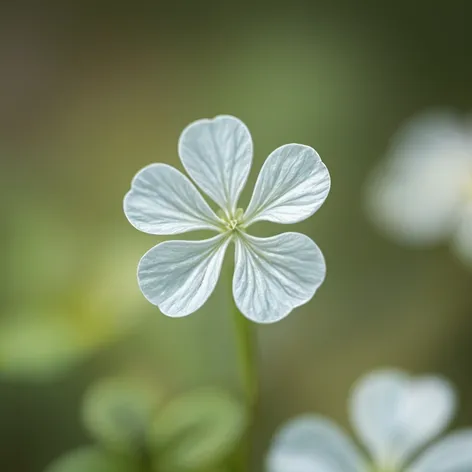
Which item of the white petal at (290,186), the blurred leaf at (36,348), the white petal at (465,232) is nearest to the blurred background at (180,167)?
the blurred leaf at (36,348)

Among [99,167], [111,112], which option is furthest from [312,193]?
[111,112]

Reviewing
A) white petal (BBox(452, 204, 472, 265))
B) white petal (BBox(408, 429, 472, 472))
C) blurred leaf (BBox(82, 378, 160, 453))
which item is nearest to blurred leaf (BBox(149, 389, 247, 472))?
blurred leaf (BBox(82, 378, 160, 453))

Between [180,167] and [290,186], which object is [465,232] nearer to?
[180,167]

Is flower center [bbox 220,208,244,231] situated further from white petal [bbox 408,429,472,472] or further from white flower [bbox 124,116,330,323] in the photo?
white petal [bbox 408,429,472,472]

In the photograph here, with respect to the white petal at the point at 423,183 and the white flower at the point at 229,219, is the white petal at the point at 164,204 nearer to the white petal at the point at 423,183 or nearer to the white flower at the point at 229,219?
the white flower at the point at 229,219

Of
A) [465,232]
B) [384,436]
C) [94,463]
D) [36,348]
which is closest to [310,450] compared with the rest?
[384,436]

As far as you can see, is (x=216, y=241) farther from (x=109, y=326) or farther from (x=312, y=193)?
(x=109, y=326)
